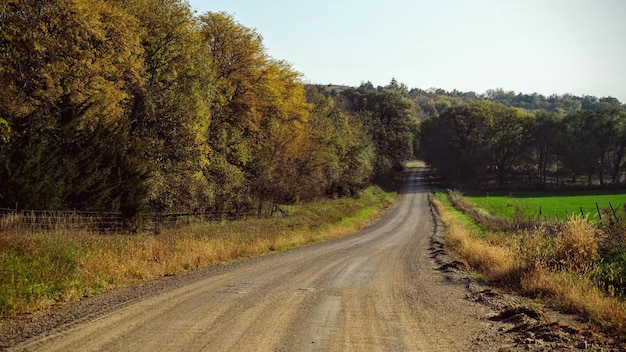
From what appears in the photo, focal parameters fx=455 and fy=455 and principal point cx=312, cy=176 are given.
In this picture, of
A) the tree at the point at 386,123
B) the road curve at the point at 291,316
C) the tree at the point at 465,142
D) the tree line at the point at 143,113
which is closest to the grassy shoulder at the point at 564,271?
the road curve at the point at 291,316

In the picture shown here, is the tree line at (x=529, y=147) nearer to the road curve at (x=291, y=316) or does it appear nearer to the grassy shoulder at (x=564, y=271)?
the grassy shoulder at (x=564, y=271)

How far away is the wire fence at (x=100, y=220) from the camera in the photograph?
1397cm

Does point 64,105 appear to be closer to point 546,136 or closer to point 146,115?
point 146,115

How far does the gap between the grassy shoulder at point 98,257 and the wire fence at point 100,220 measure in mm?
1377

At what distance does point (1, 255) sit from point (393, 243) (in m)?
21.9

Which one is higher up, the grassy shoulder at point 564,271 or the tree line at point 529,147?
the tree line at point 529,147

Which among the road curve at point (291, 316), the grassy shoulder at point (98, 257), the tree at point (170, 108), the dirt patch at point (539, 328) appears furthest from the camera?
the tree at point (170, 108)

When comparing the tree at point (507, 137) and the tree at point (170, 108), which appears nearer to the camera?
the tree at point (170, 108)

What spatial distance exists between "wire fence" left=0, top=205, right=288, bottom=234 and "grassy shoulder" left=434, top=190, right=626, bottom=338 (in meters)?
13.8

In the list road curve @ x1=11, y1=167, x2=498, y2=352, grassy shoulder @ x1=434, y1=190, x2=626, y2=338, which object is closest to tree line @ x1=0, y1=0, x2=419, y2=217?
road curve @ x1=11, y1=167, x2=498, y2=352

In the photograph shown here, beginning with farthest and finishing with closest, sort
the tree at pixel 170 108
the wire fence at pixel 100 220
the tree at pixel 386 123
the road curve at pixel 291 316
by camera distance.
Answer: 1. the tree at pixel 386 123
2. the tree at pixel 170 108
3. the wire fence at pixel 100 220
4. the road curve at pixel 291 316

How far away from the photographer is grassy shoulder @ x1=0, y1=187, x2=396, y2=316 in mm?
9359

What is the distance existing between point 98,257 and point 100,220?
831 cm

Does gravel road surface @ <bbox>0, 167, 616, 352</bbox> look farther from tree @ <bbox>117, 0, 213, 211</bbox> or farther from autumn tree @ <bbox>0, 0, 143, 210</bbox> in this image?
tree @ <bbox>117, 0, 213, 211</bbox>
